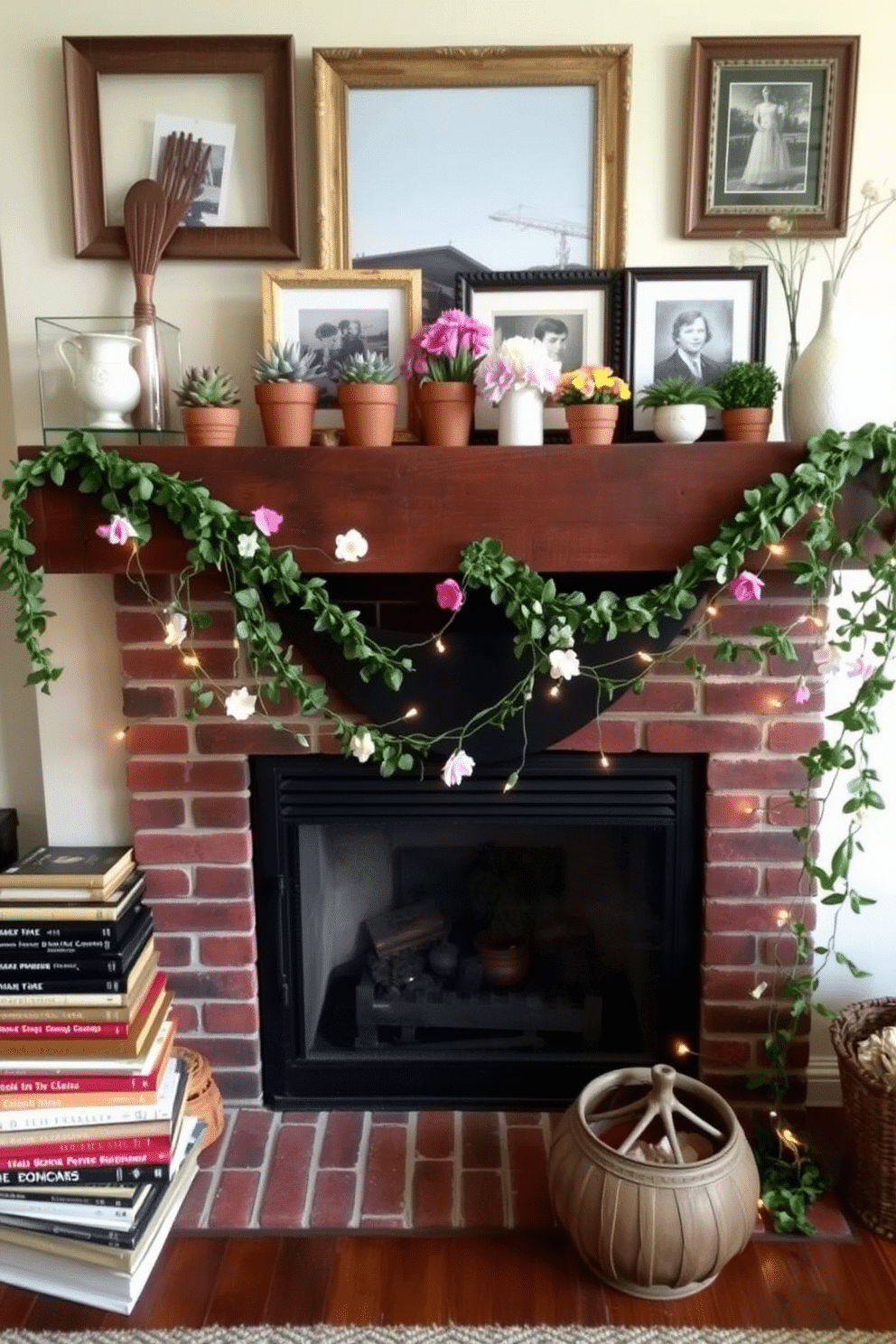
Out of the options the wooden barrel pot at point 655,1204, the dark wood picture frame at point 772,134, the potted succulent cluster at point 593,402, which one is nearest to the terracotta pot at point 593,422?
the potted succulent cluster at point 593,402

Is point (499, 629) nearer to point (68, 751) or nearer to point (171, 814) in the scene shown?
point (171, 814)

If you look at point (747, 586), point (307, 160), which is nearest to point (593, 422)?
point (747, 586)

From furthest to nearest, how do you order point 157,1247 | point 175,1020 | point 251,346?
1. point 175,1020
2. point 251,346
3. point 157,1247

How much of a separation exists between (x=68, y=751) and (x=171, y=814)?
230 mm

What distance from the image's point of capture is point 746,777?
179 cm

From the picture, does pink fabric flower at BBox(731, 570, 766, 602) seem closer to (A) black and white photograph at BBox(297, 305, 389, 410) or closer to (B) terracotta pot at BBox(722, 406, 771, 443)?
(B) terracotta pot at BBox(722, 406, 771, 443)

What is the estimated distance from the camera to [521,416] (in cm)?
159

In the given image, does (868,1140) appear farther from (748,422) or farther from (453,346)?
(453,346)

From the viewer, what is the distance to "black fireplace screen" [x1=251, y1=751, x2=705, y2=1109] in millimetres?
1833

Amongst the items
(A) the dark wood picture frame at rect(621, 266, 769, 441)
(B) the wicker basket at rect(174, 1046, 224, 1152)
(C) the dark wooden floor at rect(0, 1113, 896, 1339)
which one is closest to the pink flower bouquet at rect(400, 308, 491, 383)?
(A) the dark wood picture frame at rect(621, 266, 769, 441)

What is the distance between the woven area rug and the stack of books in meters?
0.08

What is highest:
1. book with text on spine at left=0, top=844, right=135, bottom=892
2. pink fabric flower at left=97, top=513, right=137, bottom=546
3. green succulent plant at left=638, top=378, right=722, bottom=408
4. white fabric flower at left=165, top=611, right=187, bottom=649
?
green succulent plant at left=638, top=378, right=722, bottom=408

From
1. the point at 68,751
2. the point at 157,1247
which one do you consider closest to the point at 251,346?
the point at 68,751

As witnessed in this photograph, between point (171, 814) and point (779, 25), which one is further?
point (171, 814)
